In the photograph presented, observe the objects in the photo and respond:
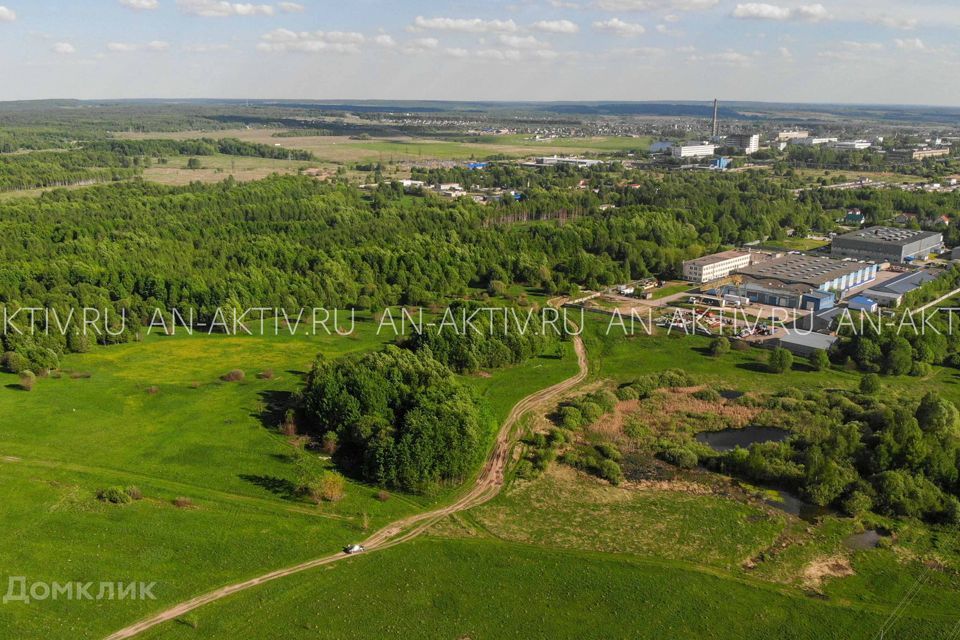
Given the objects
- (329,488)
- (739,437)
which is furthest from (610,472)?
(329,488)

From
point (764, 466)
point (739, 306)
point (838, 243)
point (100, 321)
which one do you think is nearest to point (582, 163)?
point (838, 243)

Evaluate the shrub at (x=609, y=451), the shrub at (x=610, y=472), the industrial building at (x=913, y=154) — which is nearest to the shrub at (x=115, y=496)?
the shrub at (x=610, y=472)

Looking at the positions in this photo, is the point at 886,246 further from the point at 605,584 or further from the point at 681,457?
the point at 605,584

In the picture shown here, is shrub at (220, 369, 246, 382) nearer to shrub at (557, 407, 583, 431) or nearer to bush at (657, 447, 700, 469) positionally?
shrub at (557, 407, 583, 431)

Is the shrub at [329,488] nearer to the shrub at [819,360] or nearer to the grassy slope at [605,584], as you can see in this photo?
the grassy slope at [605,584]

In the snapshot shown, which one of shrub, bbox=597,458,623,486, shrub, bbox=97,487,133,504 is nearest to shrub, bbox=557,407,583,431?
shrub, bbox=597,458,623,486

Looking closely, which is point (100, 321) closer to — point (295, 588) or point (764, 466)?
point (295, 588)
